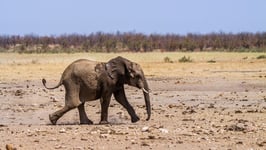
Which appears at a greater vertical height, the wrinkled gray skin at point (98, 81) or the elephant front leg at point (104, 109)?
the wrinkled gray skin at point (98, 81)

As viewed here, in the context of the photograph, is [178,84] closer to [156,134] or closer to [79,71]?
[79,71]

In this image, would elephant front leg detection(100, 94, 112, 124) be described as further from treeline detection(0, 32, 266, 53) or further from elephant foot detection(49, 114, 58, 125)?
treeline detection(0, 32, 266, 53)

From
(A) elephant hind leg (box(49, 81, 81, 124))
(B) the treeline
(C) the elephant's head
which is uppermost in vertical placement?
(C) the elephant's head

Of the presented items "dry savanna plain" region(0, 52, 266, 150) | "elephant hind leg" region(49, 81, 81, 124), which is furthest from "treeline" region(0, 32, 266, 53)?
"elephant hind leg" region(49, 81, 81, 124)

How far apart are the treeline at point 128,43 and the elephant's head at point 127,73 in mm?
46858

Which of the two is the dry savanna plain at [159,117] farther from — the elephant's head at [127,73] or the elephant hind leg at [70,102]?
the elephant's head at [127,73]

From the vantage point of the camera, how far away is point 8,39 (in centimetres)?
8325

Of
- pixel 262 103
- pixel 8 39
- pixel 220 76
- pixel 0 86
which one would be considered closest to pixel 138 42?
pixel 8 39

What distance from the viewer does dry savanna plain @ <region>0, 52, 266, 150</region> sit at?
40.5ft

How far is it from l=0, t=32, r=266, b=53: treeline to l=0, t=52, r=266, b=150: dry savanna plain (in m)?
35.6

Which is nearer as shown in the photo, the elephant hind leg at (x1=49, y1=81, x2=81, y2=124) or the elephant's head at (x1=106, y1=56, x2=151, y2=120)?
the elephant's head at (x1=106, y1=56, x2=151, y2=120)

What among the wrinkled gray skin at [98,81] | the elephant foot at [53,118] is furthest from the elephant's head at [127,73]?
the elephant foot at [53,118]

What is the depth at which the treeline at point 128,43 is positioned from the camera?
6931 centimetres

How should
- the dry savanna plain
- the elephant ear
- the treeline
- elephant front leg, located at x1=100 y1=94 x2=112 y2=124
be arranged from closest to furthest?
the dry savanna plain → elephant front leg, located at x1=100 y1=94 x2=112 y2=124 → the elephant ear → the treeline
